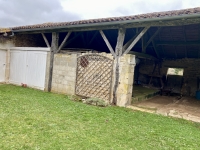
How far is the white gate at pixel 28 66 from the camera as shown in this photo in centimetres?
805

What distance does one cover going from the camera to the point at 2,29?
8.19 m

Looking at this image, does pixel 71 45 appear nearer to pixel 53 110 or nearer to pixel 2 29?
pixel 2 29

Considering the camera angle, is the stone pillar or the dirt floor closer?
the dirt floor

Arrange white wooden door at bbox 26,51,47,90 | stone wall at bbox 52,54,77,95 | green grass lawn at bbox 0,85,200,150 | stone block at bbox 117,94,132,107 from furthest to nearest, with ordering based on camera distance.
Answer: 1. white wooden door at bbox 26,51,47,90
2. stone wall at bbox 52,54,77,95
3. stone block at bbox 117,94,132,107
4. green grass lawn at bbox 0,85,200,150

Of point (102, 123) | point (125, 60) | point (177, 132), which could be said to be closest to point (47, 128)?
point (102, 123)

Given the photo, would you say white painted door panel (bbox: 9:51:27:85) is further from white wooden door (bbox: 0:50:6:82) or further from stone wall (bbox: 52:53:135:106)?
stone wall (bbox: 52:53:135:106)

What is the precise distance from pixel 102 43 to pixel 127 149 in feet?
27.1

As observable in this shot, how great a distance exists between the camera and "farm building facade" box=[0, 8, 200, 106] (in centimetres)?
587

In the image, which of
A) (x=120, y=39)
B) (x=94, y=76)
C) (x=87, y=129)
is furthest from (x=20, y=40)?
(x=87, y=129)

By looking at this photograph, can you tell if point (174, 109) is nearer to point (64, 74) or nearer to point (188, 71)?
point (64, 74)

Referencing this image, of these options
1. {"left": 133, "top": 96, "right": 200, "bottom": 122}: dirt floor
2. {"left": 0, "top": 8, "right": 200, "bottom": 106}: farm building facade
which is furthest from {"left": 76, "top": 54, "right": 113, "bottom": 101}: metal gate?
{"left": 133, "top": 96, "right": 200, "bottom": 122}: dirt floor

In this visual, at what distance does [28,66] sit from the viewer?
854 centimetres

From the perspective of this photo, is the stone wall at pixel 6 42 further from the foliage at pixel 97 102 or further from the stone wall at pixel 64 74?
the foliage at pixel 97 102

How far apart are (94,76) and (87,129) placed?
3.23 meters
